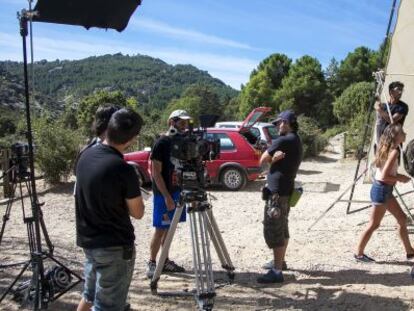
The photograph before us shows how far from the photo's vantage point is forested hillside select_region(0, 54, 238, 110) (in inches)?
3794

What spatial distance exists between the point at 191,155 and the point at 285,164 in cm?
114

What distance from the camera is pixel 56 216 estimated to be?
29.2 feet

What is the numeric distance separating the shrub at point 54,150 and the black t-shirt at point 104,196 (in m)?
8.75

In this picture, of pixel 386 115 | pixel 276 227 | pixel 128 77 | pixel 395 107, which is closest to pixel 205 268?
pixel 276 227

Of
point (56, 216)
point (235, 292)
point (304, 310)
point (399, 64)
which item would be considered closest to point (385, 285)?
point (304, 310)

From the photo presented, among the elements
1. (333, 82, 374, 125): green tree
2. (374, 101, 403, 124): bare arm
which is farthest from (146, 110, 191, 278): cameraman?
(333, 82, 374, 125): green tree

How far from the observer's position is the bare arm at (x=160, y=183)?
502cm

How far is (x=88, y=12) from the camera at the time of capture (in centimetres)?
462

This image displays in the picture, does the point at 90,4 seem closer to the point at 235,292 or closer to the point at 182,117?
the point at 182,117

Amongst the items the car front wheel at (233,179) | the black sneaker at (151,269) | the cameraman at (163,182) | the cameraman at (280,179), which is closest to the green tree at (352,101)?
the car front wheel at (233,179)

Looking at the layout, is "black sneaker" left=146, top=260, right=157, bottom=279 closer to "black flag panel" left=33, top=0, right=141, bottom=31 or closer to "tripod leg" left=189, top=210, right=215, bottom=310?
"tripod leg" left=189, top=210, right=215, bottom=310

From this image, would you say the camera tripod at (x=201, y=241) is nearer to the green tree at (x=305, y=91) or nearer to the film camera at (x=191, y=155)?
the film camera at (x=191, y=155)

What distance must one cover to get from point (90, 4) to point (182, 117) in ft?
4.62

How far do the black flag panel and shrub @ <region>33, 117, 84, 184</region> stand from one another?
7237 millimetres
